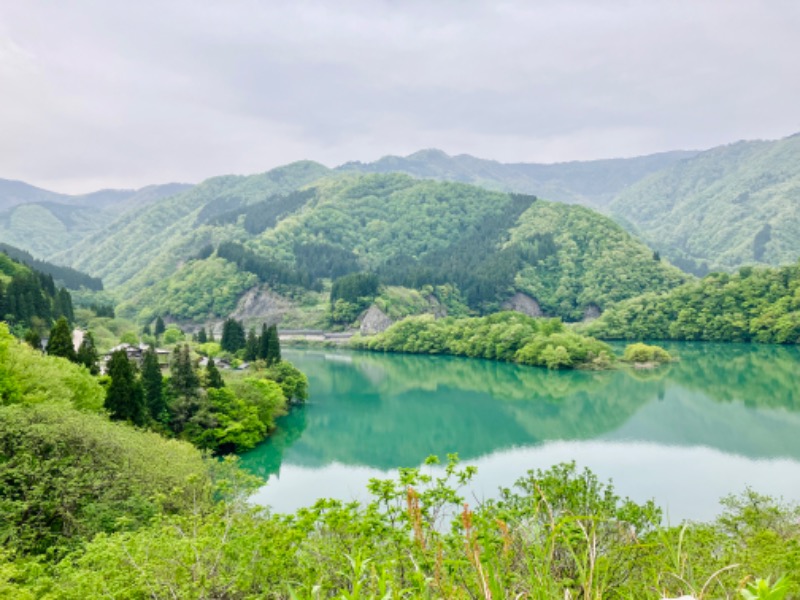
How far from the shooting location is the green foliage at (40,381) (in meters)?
17.5

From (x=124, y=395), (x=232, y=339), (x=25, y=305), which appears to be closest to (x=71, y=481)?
(x=124, y=395)

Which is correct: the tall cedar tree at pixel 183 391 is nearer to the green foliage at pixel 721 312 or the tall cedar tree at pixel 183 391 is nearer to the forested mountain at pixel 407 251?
the green foliage at pixel 721 312

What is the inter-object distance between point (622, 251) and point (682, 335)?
38244mm

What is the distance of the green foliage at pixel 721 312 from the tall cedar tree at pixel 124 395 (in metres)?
68.1

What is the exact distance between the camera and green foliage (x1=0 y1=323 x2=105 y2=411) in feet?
57.5

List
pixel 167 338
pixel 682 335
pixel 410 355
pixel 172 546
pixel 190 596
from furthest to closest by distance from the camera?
pixel 682 335
pixel 410 355
pixel 167 338
pixel 172 546
pixel 190 596

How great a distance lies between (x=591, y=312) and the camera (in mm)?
104250

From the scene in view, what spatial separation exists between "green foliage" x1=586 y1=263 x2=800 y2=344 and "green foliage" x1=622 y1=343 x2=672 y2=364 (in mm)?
19434

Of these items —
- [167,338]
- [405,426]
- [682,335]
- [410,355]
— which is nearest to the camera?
[405,426]

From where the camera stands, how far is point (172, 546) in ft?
25.2

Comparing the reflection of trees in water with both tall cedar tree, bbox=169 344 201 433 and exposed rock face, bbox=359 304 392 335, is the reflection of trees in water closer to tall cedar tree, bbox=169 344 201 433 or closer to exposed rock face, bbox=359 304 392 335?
tall cedar tree, bbox=169 344 201 433

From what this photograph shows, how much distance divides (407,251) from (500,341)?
8318 centimetres

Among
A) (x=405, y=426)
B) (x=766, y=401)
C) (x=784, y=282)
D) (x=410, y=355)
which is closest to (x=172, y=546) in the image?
(x=405, y=426)

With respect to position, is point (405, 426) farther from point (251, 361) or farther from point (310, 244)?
point (310, 244)
